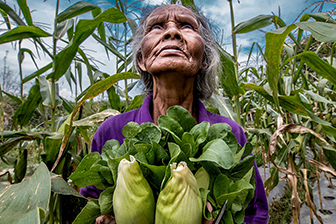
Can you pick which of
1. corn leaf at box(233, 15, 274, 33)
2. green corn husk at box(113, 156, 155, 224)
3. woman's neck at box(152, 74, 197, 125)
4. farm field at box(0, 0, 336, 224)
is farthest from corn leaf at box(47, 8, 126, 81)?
green corn husk at box(113, 156, 155, 224)

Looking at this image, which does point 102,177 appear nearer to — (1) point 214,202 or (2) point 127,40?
(1) point 214,202

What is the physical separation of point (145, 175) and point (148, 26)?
2.10 ft

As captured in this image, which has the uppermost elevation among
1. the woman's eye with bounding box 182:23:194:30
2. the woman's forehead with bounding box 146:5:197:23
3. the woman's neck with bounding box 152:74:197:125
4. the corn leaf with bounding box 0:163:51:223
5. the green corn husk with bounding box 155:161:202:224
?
the woman's forehead with bounding box 146:5:197:23

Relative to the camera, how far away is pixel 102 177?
47 centimetres

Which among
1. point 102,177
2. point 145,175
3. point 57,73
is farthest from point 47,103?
point 145,175

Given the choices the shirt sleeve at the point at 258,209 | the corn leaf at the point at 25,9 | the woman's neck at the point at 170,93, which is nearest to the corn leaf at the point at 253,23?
the woman's neck at the point at 170,93

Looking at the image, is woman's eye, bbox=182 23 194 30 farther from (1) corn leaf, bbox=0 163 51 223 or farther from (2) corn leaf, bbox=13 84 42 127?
(2) corn leaf, bbox=13 84 42 127

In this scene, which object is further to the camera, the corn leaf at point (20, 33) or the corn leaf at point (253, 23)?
the corn leaf at point (253, 23)

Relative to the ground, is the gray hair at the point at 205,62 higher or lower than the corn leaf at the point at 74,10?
lower

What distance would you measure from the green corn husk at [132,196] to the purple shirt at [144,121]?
42 centimetres

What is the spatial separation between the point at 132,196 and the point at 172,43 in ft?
→ 1.75

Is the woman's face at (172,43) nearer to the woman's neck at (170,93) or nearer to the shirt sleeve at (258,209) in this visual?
the woman's neck at (170,93)

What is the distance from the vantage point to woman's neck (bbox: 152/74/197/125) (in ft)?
2.55

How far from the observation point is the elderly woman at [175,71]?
718mm
